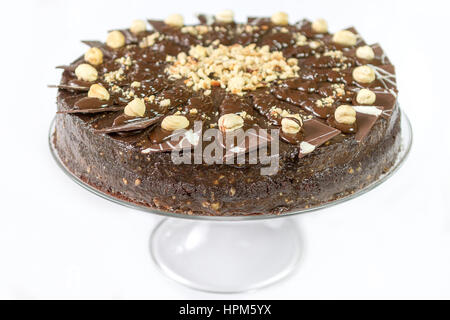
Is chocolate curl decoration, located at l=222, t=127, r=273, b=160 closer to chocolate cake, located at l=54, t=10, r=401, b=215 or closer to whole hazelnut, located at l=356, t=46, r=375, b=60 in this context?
chocolate cake, located at l=54, t=10, r=401, b=215

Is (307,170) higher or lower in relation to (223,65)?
lower

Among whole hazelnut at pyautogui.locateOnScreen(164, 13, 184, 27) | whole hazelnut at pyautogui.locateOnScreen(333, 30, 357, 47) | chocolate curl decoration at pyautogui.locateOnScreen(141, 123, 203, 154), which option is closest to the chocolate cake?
chocolate curl decoration at pyautogui.locateOnScreen(141, 123, 203, 154)

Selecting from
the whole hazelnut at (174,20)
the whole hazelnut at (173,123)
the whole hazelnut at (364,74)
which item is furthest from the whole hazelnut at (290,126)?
the whole hazelnut at (174,20)

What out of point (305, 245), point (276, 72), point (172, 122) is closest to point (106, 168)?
point (172, 122)

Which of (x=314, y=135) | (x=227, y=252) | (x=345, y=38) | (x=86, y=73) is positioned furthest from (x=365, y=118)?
(x=86, y=73)

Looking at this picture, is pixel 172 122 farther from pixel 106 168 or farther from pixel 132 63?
pixel 132 63

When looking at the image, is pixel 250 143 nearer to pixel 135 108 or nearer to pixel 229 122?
pixel 229 122
